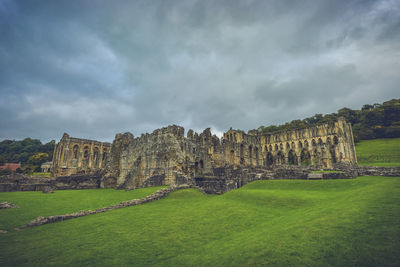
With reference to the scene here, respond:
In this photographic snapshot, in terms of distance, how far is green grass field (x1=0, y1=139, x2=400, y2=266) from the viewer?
5.11 metres

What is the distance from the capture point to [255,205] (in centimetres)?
1287

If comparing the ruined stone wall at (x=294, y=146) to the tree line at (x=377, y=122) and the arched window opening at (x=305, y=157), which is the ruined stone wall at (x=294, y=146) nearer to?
the arched window opening at (x=305, y=157)

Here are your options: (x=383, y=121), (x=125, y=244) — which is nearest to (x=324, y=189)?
(x=125, y=244)

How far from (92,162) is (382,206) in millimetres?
65089

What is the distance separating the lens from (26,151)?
8650 centimetres

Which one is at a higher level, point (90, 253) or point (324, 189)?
point (324, 189)

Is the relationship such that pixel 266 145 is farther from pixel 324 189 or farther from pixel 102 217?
pixel 102 217

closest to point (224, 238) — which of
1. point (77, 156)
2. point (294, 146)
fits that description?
point (77, 156)

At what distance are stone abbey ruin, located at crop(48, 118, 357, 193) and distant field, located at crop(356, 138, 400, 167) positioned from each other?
2899 mm

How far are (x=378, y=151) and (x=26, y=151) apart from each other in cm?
12116

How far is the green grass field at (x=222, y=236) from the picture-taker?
5109 millimetres

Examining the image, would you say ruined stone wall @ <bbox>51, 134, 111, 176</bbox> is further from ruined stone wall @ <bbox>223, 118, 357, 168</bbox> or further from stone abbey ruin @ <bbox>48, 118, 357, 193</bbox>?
ruined stone wall @ <bbox>223, 118, 357, 168</bbox>

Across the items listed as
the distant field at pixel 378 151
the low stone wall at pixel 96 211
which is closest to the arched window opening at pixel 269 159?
the distant field at pixel 378 151

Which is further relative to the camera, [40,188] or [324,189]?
[40,188]
